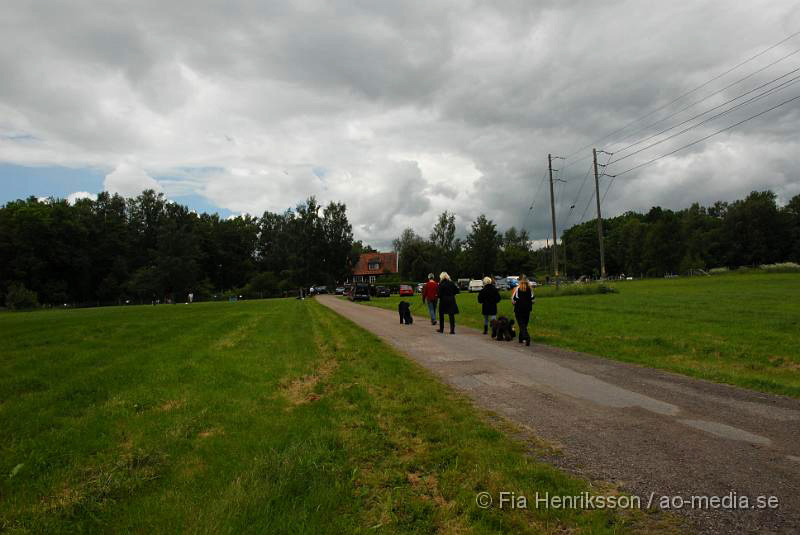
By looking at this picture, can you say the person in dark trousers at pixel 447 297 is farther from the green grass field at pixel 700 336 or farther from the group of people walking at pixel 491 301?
the green grass field at pixel 700 336

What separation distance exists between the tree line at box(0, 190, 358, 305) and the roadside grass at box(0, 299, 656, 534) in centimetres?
6116

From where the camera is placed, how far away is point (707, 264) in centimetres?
10550

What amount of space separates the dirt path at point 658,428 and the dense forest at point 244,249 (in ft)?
215

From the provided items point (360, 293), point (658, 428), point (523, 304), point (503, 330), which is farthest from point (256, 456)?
point (360, 293)

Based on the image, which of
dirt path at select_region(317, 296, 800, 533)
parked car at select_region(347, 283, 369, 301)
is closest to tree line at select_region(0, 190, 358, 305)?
parked car at select_region(347, 283, 369, 301)

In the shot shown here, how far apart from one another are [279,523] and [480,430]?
8.56 feet

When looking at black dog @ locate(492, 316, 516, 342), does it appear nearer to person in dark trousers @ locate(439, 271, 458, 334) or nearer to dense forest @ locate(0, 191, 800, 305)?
person in dark trousers @ locate(439, 271, 458, 334)

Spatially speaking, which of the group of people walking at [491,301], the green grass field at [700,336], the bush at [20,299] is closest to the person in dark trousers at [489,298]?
the group of people walking at [491,301]

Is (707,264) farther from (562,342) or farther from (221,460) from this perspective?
(221,460)

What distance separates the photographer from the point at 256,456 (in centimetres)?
444

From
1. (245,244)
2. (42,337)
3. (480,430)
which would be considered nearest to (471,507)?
(480,430)

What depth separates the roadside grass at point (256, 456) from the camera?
332 cm

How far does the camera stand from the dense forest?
241 feet

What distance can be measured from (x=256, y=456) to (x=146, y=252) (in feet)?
339
